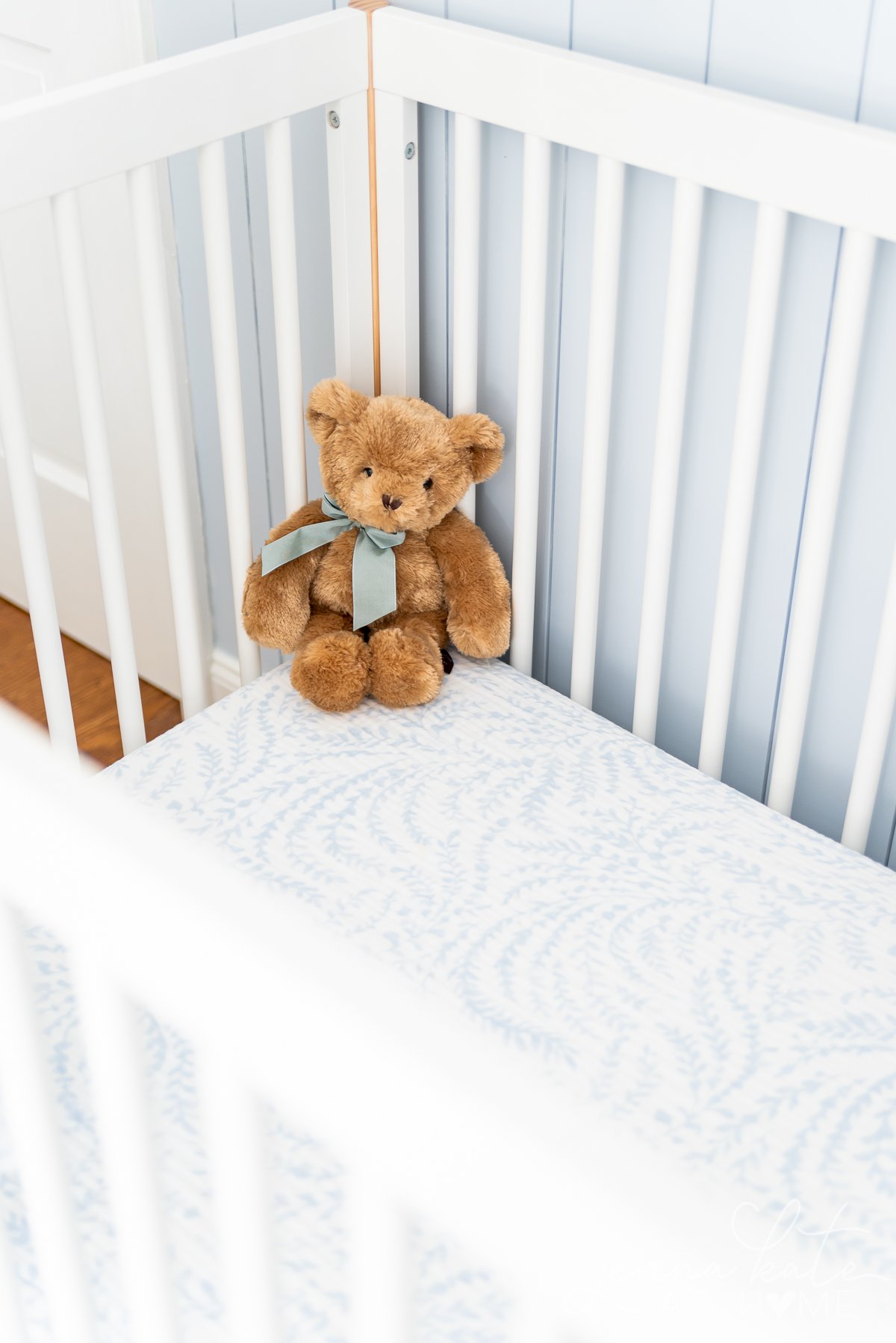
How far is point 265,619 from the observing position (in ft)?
4.20

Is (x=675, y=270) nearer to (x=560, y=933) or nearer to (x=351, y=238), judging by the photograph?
(x=351, y=238)

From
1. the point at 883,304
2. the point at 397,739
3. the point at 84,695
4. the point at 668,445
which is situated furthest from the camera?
the point at 84,695

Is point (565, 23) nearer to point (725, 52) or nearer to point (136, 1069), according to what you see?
point (725, 52)

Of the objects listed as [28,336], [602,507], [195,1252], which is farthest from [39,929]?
[28,336]

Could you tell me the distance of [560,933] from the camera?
103 cm

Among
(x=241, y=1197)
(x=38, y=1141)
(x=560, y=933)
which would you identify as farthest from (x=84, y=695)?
(x=241, y=1197)

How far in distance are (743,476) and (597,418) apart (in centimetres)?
15

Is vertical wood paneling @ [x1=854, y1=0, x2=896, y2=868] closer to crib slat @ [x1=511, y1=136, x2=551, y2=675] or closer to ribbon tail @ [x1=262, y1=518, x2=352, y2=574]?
crib slat @ [x1=511, y1=136, x2=551, y2=675]

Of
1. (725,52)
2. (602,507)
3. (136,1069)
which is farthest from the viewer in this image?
(602,507)

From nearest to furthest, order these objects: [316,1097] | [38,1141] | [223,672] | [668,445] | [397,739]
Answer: [316,1097] → [38,1141] → [668,445] → [397,739] → [223,672]

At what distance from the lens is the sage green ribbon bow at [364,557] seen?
125 centimetres

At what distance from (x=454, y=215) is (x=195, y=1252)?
86 cm

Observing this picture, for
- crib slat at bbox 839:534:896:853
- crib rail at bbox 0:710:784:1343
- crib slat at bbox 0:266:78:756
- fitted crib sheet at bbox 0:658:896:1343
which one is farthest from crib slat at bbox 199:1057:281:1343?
crib slat at bbox 839:534:896:853

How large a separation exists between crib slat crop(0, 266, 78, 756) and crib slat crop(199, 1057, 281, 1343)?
24.3 inches
